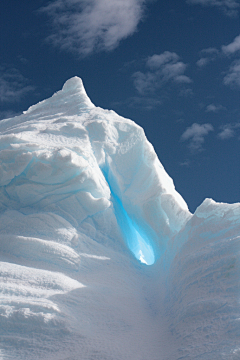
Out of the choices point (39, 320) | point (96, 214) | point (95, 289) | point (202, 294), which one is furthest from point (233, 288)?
point (96, 214)

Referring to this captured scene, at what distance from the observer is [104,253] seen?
7.90 meters

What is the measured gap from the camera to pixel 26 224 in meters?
7.90

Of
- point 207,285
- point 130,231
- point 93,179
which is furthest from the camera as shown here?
point 130,231

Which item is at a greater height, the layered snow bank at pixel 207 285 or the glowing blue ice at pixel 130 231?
the glowing blue ice at pixel 130 231

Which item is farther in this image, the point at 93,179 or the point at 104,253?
the point at 93,179

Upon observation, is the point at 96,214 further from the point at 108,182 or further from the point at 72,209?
the point at 108,182

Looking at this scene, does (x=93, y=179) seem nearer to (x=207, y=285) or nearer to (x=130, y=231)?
(x=130, y=231)

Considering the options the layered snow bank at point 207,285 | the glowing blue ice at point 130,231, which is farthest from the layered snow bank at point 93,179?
the layered snow bank at point 207,285

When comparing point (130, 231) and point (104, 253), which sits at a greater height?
point (130, 231)

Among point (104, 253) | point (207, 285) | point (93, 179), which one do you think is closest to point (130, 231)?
point (104, 253)

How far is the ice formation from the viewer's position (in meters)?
5.24

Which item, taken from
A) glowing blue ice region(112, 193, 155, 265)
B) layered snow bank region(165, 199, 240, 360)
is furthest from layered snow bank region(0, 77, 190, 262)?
layered snow bank region(165, 199, 240, 360)

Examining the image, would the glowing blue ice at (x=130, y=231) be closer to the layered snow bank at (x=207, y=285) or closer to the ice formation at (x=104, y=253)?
the ice formation at (x=104, y=253)

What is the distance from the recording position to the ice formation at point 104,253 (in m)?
5.24
